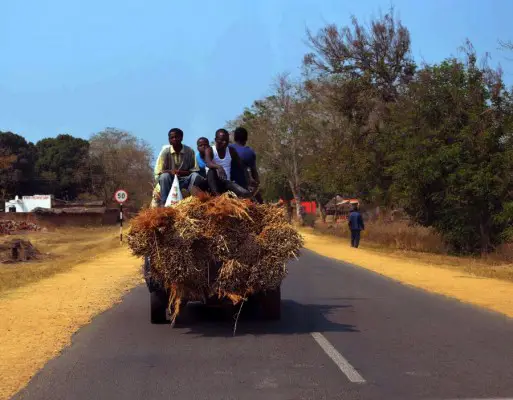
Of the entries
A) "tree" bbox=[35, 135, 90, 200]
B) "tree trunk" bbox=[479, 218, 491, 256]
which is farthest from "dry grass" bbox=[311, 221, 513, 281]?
"tree" bbox=[35, 135, 90, 200]

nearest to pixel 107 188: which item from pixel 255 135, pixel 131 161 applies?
pixel 131 161

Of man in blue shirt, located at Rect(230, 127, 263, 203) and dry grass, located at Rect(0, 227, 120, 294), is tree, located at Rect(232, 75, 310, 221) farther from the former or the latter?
man in blue shirt, located at Rect(230, 127, 263, 203)

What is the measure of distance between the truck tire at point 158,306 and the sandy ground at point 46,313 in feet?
3.61

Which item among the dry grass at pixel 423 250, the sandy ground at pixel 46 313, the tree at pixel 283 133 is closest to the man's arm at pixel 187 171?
the sandy ground at pixel 46 313

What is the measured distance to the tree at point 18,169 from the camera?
2842 inches

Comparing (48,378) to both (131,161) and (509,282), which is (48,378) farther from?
(131,161)

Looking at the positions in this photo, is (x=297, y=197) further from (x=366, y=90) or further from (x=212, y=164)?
(x=212, y=164)

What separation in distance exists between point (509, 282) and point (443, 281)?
1583mm

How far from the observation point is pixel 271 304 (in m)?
9.26

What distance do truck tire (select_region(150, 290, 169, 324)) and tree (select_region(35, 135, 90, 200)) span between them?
238 feet

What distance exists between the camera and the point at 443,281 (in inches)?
614

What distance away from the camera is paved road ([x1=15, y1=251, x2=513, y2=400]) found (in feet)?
19.2

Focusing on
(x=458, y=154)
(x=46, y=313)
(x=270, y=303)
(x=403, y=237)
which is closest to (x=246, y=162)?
(x=270, y=303)

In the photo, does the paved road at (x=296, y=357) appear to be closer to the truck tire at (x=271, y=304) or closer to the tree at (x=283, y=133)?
the truck tire at (x=271, y=304)
